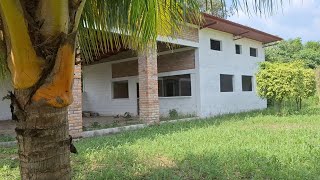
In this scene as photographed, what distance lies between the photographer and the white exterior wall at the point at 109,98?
1775 cm

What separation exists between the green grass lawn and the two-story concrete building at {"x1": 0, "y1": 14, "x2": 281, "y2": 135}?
5.64m

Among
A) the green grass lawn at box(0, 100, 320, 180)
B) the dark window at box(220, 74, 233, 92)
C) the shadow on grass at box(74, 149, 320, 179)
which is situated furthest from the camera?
the dark window at box(220, 74, 233, 92)

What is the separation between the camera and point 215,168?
5.96 metres

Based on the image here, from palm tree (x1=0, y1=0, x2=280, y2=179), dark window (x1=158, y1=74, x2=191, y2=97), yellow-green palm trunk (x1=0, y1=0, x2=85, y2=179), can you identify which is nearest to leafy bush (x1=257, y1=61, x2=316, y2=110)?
dark window (x1=158, y1=74, x2=191, y2=97)

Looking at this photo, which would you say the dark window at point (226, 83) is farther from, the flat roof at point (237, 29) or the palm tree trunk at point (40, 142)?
the palm tree trunk at point (40, 142)

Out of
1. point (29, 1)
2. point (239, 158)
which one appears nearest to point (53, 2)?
point (29, 1)

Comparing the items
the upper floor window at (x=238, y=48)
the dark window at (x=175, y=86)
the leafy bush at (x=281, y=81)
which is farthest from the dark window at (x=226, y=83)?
the leafy bush at (x=281, y=81)

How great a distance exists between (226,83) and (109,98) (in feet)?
25.2

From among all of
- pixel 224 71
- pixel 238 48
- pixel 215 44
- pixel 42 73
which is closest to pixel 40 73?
pixel 42 73

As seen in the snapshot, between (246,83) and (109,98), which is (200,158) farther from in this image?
(109,98)

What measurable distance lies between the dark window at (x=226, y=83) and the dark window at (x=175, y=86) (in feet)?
6.71

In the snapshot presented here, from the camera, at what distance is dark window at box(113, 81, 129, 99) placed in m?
21.8

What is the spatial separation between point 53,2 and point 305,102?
83.3 feet

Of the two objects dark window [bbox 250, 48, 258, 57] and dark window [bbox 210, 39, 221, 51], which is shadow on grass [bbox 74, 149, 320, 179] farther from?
dark window [bbox 250, 48, 258, 57]
